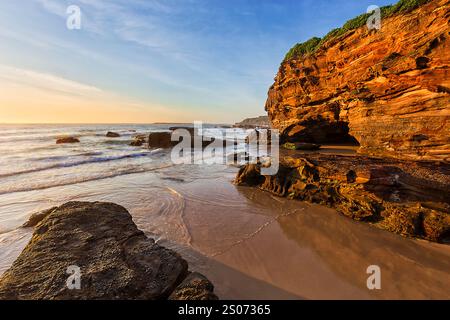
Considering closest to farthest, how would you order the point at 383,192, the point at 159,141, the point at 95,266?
the point at 95,266 < the point at 383,192 < the point at 159,141

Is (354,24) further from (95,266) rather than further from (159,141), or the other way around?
(95,266)

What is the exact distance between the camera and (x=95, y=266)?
10.3 feet

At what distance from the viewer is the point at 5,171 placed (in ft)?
42.0

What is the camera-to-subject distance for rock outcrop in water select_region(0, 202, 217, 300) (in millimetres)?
2758

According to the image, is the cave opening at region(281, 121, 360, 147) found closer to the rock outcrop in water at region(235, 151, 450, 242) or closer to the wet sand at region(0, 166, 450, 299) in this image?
the rock outcrop in water at region(235, 151, 450, 242)

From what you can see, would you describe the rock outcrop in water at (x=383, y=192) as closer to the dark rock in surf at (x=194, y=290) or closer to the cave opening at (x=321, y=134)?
the dark rock in surf at (x=194, y=290)

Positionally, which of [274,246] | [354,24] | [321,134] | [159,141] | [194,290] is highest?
[354,24]

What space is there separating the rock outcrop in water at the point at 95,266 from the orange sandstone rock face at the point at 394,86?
37.4 ft

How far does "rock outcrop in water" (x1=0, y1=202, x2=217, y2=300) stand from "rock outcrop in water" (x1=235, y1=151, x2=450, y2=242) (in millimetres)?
5164

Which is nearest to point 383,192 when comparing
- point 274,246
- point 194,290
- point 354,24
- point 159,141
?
point 274,246

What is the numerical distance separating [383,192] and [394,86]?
8.39 m

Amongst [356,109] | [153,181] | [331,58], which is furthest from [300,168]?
[331,58]

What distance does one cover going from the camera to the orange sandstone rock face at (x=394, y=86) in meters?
9.05
